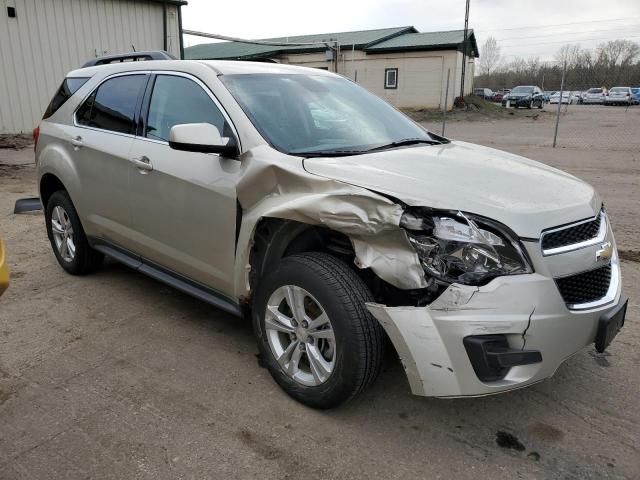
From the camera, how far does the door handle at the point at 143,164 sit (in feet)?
11.5

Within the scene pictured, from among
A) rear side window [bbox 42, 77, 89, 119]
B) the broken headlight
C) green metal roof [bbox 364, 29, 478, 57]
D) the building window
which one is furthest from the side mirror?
the building window

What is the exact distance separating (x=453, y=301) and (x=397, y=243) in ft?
1.13

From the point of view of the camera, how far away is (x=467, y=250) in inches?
90.2

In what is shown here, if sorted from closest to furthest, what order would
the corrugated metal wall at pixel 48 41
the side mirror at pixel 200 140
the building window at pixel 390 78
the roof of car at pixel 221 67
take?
the side mirror at pixel 200 140 < the roof of car at pixel 221 67 < the corrugated metal wall at pixel 48 41 < the building window at pixel 390 78

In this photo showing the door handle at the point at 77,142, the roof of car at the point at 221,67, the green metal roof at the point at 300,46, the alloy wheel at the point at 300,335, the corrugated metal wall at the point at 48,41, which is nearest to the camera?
the alloy wheel at the point at 300,335

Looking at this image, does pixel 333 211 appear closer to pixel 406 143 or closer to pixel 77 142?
pixel 406 143

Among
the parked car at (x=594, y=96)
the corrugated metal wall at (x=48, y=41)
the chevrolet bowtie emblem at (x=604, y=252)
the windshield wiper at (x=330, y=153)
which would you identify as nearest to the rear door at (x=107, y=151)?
the windshield wiper at (x=330, y=153)

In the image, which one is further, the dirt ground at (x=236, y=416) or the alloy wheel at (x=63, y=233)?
the alloy wheel at (x=63, y=233)

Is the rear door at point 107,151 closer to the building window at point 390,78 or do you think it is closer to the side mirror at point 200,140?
the side mirror at point 200,140

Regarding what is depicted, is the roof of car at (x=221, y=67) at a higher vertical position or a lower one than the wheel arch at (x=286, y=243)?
higher

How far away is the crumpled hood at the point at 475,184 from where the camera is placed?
2.35 metres

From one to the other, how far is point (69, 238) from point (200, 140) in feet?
7.91

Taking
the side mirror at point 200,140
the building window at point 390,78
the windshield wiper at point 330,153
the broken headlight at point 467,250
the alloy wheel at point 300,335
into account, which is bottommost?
the building window at point 390,78

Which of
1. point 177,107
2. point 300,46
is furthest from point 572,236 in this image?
point 300,46
